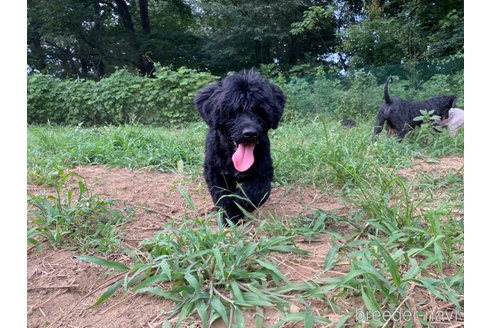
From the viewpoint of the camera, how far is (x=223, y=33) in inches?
773

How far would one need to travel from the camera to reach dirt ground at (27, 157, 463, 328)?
1415 millimetres

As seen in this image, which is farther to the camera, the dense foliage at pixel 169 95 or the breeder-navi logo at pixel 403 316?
the dense foliage at pixel 169 95

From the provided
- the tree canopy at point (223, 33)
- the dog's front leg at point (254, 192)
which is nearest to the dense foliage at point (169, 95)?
the tree canopy at point (223, 33)

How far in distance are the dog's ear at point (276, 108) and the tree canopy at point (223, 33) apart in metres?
12.4

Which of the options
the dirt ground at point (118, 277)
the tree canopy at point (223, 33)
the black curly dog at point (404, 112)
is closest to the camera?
the dirt ground at point (118, 277)

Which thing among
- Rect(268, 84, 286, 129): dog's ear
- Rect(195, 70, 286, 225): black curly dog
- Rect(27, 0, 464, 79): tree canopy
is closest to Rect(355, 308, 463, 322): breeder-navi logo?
Rect(195, 70, 286, 225): black curly dog

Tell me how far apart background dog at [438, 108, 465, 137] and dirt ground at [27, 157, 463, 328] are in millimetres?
3517

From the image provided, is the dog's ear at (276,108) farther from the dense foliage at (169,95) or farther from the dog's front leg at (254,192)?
the dense foliage at (169,95)

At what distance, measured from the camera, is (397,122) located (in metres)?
5.63

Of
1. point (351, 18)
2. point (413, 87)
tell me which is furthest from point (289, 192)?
point (351, 18)

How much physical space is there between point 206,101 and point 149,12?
2443cm

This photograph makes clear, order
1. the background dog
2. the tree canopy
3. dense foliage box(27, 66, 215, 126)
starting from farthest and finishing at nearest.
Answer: the tree canopy, dense foliage box(27, 66, 215, 126), the background dog

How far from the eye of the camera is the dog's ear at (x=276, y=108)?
266 cm

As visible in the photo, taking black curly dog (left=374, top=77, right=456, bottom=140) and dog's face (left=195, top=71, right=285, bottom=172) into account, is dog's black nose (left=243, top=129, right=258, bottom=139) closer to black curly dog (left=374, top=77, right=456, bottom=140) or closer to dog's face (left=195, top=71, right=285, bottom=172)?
dog's face (left=195, top=71, right=285, bottom=172)
